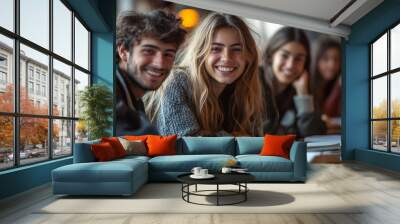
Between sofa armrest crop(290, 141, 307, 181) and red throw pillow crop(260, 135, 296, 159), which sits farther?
red throw pillow crop(260, 135, 296, 159)

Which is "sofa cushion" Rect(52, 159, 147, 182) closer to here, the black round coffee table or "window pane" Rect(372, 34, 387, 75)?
the black round coffee table

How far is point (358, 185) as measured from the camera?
5820 mm

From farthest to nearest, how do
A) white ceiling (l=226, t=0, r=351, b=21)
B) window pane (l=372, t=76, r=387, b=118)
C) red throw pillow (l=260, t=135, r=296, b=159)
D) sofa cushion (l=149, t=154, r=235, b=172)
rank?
window pane (l=372, t=76, r=387, b=118)
white ceiling (l=226, t=0, r=351, b=21)
red throw pillow (l=260, t=135, r=296, b=159)
sofa cushion (l=149, t=154, r=235, b=172)

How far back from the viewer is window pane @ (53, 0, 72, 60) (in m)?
6.48

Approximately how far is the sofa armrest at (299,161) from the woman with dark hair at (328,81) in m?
3.25

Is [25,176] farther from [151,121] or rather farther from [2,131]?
[151,121]

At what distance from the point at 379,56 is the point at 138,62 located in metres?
5.61

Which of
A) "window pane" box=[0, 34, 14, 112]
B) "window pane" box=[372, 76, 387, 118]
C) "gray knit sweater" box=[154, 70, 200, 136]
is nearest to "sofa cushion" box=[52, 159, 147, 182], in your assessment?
"window pane" box=[0, 34, 14, 112]

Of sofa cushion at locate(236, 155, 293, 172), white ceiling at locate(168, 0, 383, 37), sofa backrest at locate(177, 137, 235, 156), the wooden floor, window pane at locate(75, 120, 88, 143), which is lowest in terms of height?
the wooden floor

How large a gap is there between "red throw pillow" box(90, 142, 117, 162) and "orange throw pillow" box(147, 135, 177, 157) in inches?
39.0

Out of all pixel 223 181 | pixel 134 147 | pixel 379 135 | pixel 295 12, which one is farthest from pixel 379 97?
pixel 223 181

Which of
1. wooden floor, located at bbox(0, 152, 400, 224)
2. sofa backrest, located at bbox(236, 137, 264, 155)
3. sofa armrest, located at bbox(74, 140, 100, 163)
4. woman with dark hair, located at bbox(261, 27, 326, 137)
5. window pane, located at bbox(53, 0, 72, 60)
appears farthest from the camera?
woman with dark hair, located at bbox(261, 27, 326, 137)

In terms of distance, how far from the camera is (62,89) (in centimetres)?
677

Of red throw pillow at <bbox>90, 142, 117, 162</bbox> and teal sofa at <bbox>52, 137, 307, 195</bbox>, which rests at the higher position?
red throw pillow at <bbox>90, 142, 117, 162</bbox>
